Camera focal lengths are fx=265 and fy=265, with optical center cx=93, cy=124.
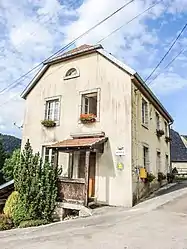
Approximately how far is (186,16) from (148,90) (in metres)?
6.69

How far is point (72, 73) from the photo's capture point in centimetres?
1483

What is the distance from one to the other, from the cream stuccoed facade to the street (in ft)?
7.34

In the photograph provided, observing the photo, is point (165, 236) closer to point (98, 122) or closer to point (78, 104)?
point (98, 122)

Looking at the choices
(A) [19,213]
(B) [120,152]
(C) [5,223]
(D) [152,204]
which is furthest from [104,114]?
(C) [5,223]

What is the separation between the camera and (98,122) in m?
13.1

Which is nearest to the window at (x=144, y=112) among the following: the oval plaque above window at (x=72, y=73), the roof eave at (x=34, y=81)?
the oval plaque above window at (x=72, y=73)

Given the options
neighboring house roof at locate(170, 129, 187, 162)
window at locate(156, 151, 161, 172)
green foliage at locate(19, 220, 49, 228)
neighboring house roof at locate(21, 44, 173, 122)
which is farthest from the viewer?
neighboring house roof at locate(170, 129, 187, 162)

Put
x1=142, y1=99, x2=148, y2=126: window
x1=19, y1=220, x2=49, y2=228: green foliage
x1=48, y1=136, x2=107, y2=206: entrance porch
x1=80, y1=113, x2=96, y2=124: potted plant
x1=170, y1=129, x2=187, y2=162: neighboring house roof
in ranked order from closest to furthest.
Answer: x1=19, y1=220, x2=49, y2=228: green foliage < x1=48, y1=136, x2=107, y2=206: entrance porch < x1=80, y1=113, x2=96, y2=124: potted plant < x1=142, y1=99, x2=148, y2=126: window < x1=170, y1=129, x2=187, y2=162: neighboring house roof

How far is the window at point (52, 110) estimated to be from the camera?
15.0 m

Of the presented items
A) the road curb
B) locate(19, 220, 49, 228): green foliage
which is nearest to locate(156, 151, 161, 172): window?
the road curb

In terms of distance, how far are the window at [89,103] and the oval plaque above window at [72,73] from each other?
1.29 metres

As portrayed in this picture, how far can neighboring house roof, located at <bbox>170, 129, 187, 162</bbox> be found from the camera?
1292 inches

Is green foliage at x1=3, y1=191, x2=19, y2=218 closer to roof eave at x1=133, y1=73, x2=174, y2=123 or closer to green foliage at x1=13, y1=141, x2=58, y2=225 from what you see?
green foliage at x1=13, y1=141, x2=58, y2=225

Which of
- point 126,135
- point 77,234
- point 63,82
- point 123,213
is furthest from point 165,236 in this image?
point 63,82
